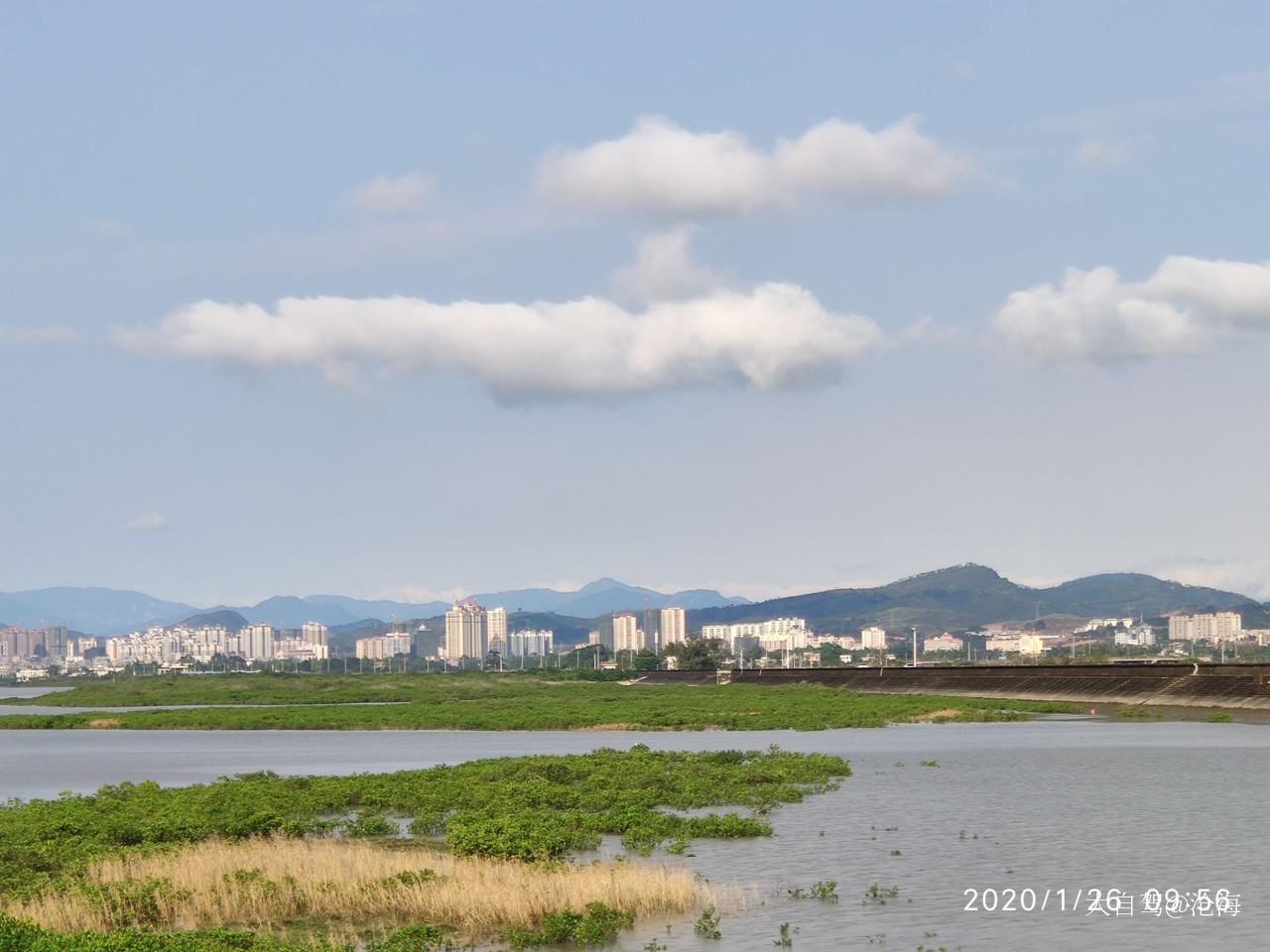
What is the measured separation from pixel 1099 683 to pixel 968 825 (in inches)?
3585

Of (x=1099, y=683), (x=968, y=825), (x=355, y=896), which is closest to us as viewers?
(x=355, y=896)

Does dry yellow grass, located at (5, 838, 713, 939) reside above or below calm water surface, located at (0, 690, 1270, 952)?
above

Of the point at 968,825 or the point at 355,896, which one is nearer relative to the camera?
the point at 355,896

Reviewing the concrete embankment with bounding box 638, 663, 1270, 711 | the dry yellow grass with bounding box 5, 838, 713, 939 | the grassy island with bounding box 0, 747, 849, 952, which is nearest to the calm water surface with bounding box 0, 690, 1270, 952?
the dry yellow grass with bounding box 5, 838, 713, 939

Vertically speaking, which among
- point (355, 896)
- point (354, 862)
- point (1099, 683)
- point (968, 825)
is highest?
point (354, 862)

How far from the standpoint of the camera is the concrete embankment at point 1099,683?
10838cm

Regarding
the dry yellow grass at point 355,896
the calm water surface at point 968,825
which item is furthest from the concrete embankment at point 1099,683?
the dry yellow grass at point 355,896

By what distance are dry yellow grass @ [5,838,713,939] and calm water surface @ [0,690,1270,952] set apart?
1712 millimetres

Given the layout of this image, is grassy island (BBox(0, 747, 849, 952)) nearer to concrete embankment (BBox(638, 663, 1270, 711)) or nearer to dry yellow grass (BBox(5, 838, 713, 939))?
dry yellow grass (BBox(5, 838, 713, 939))

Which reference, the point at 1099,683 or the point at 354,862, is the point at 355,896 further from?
the point at 1099,683

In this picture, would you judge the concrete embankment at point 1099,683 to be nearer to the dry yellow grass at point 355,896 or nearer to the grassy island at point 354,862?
the grassy island at point 354,862

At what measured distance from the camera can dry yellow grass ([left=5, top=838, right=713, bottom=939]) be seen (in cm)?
2981

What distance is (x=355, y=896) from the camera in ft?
104

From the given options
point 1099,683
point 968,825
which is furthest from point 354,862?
point 1099,683
